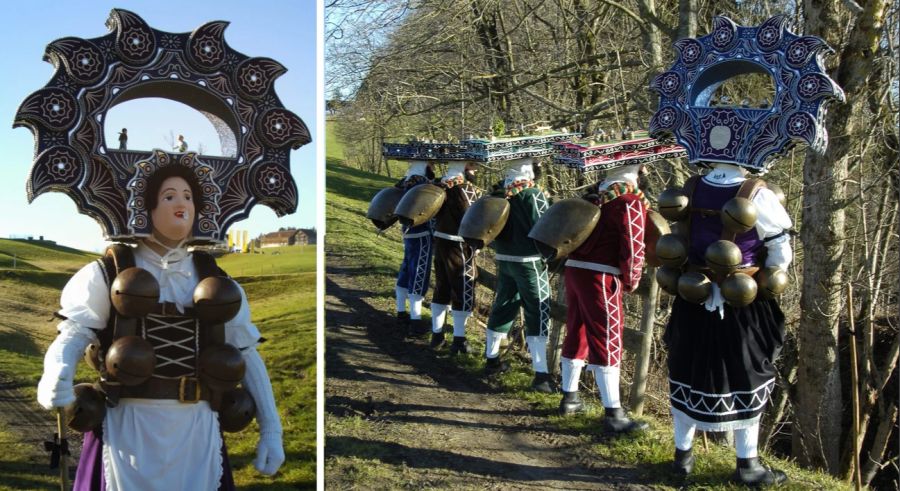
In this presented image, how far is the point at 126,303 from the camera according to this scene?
3248 millimetres

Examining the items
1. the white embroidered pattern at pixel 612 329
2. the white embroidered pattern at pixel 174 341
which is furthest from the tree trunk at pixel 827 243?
the white embroidered pattern at pixel 174 341

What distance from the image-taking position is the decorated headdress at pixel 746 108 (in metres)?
3.88

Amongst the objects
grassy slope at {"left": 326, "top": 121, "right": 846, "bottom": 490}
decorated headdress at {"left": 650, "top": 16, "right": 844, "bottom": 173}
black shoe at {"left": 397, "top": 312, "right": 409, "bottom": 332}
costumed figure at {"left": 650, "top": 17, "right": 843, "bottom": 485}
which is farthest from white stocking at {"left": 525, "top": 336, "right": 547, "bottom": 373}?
black shoe at {"left": 397, "top": 312, "right": 409, "bottom": 332}

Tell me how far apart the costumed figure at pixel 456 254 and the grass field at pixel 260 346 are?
1.21m

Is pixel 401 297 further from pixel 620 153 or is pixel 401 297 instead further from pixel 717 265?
pixel 717 265

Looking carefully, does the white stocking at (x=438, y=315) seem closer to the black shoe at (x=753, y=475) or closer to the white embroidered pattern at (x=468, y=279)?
the white embroidered pattern at (x=468, y=279)

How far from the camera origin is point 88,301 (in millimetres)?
3312

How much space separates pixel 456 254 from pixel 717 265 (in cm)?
319

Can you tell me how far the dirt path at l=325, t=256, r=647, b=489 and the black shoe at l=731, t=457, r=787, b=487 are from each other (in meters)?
0.51

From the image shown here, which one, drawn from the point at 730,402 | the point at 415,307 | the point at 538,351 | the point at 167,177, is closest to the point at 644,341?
the point at 538,351

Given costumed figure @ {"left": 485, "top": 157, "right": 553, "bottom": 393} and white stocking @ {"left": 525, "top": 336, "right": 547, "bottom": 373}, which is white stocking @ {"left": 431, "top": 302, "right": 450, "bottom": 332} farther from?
white stocking @ {"left": 525, "top": 336, "right": 547, "bottom": 373}

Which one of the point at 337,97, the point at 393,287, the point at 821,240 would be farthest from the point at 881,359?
the point at 337,97

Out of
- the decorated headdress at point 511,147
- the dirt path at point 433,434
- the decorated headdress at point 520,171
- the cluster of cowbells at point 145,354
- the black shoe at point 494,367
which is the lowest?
the dirt path at point 433,434

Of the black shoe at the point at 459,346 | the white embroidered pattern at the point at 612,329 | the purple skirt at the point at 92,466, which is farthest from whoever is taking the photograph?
the black shoe at the point at 459,346
